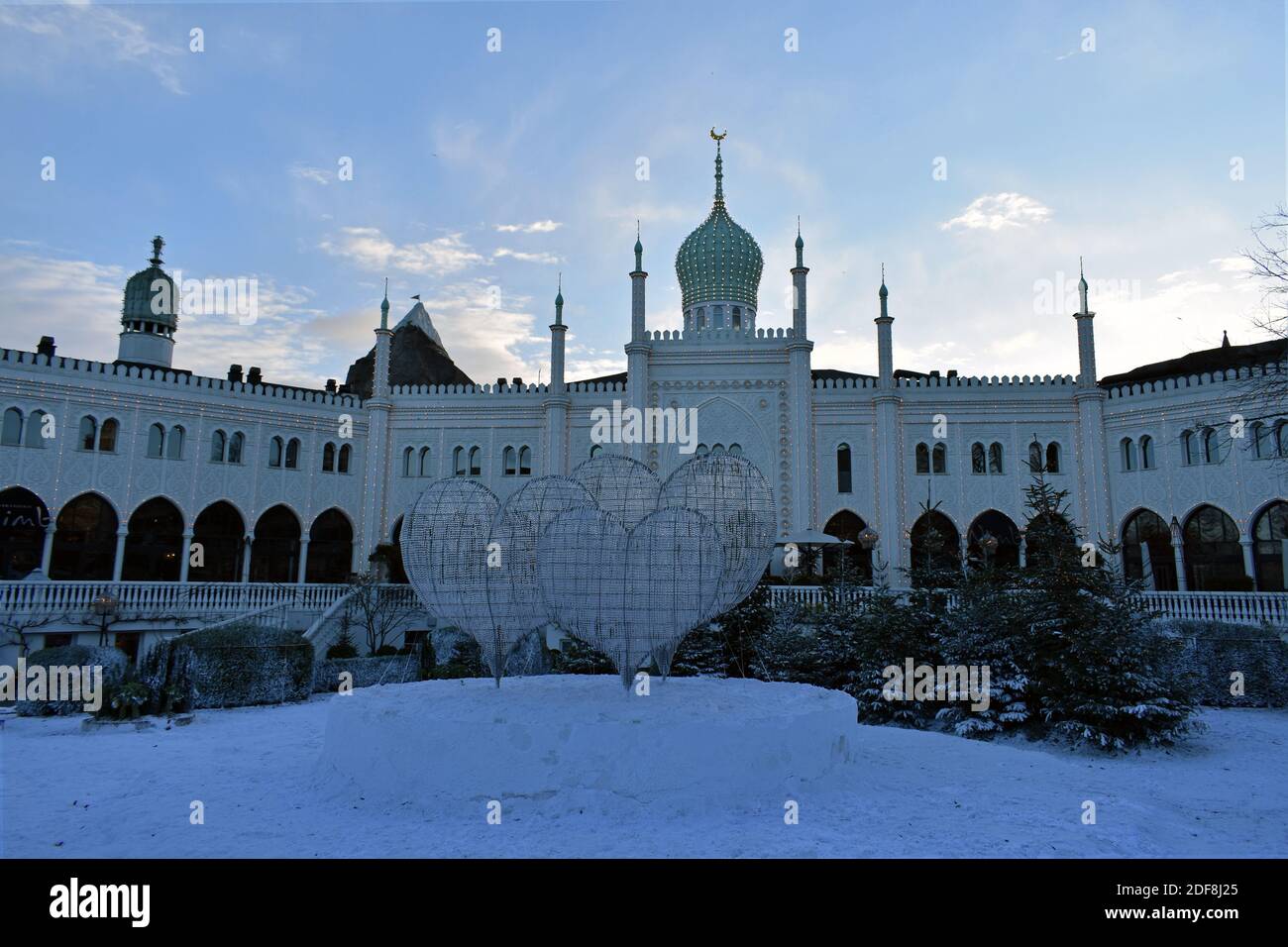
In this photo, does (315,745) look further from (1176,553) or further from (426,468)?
(1176,553)

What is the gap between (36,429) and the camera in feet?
88.2

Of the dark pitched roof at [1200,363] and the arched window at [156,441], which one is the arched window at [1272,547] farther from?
the arched window at [156,441]

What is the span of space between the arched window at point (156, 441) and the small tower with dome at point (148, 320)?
1111 cm

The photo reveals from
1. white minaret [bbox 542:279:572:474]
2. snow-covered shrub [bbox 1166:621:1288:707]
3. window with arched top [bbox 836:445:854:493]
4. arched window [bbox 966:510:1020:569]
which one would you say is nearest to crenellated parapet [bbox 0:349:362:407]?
white minaret [bbox 542:279:572:474]

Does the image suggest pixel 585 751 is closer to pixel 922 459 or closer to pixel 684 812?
pixel 684 812

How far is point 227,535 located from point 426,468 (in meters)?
7.46

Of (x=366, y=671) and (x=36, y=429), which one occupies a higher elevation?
(x=36, y=429)

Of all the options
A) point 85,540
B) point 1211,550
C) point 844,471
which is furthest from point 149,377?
point 1211,550

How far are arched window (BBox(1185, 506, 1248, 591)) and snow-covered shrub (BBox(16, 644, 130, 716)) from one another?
30.7 m

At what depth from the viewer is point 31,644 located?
20719 mm

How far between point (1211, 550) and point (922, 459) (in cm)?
966

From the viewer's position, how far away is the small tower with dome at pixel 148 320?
38438 millimetres
